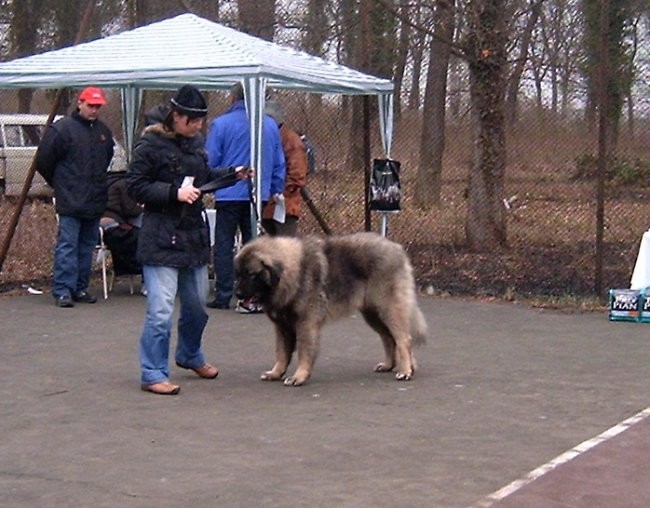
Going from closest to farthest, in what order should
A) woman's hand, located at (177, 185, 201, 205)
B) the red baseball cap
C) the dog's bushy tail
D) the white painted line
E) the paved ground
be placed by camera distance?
the white painted line
the paved ground
woman's hand, located at (177, 185, 201, 205)
the dog's bushy tail
the red baseball cap

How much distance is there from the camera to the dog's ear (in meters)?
7.86

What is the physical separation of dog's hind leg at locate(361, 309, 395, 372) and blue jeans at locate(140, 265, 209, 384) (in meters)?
1.24

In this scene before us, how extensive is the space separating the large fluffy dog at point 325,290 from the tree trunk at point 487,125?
19.0ft

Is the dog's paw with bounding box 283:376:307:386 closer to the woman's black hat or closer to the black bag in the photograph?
the woman's black hat

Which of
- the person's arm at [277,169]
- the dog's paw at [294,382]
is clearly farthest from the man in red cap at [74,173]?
the dog's paw at [294,382]

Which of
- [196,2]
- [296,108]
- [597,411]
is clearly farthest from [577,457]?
[196,2]

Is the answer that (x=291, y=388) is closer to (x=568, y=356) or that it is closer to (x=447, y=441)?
(x=447, y=441)

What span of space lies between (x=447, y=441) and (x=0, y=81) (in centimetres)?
721

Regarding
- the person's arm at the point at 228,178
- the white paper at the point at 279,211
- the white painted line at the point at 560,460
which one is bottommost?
the white painted line at the point at 560,460

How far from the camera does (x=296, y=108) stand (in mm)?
14859

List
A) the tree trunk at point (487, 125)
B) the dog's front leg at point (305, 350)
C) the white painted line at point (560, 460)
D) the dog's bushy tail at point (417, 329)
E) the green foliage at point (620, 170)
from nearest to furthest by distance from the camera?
the white painted line at point (560, 460), the dog's front leg at point (305, 350), the dog's bushy tail at point (417, 329), the green foliage at point (620, 170), the tree trunk at point (487, 125)

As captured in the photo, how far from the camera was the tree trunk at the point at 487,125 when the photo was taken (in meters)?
13.9

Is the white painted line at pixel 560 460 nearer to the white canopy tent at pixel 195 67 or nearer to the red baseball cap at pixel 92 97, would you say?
the white canopy tent at pixel 195 67

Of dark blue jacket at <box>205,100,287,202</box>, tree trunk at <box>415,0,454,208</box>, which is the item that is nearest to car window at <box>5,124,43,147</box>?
tree trunk at <box>415,0,454,208</box>
